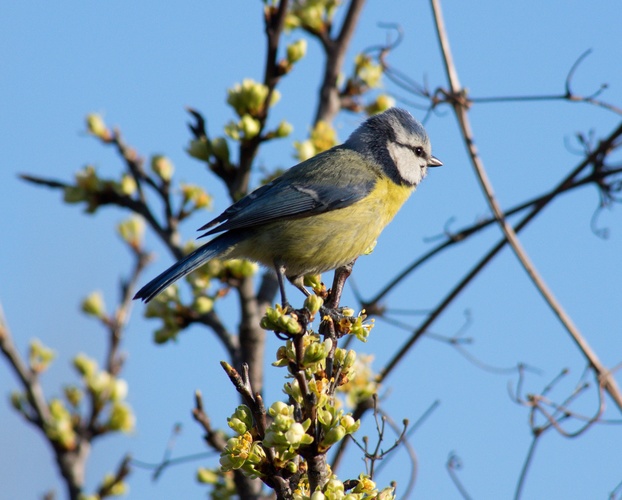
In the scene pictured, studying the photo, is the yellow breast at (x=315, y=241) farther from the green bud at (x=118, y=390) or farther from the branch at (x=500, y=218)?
the green bud at (x=118, y=390)

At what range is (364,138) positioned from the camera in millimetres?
4137

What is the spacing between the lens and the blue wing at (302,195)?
3.52 metres

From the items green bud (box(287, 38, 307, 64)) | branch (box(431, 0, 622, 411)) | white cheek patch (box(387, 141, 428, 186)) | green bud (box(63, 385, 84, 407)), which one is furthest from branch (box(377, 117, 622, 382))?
green bud (box(63, 385, 84, 407))

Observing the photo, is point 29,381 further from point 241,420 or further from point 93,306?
point 241,420

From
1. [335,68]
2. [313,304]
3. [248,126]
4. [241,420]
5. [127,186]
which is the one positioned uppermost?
[335,68]

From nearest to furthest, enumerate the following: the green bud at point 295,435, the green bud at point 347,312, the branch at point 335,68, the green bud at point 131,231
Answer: the green bud at point 295,435 < the green bud at point 347,312 < the branch at point 335,68 < the green bud at point 131,231

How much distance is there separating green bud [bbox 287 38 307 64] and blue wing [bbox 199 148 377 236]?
0.56m

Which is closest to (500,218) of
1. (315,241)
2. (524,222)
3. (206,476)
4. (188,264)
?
(524,222)

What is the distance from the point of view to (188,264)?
10.9ft

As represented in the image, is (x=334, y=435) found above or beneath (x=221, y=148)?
beneath

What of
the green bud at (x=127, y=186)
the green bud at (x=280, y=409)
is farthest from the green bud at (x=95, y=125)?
Answer: the green bud at (x=280, y=409)

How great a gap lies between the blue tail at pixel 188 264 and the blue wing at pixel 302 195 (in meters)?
0.09

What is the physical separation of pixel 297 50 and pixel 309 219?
96 cm

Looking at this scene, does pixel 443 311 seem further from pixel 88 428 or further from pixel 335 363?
pixel 88 428
